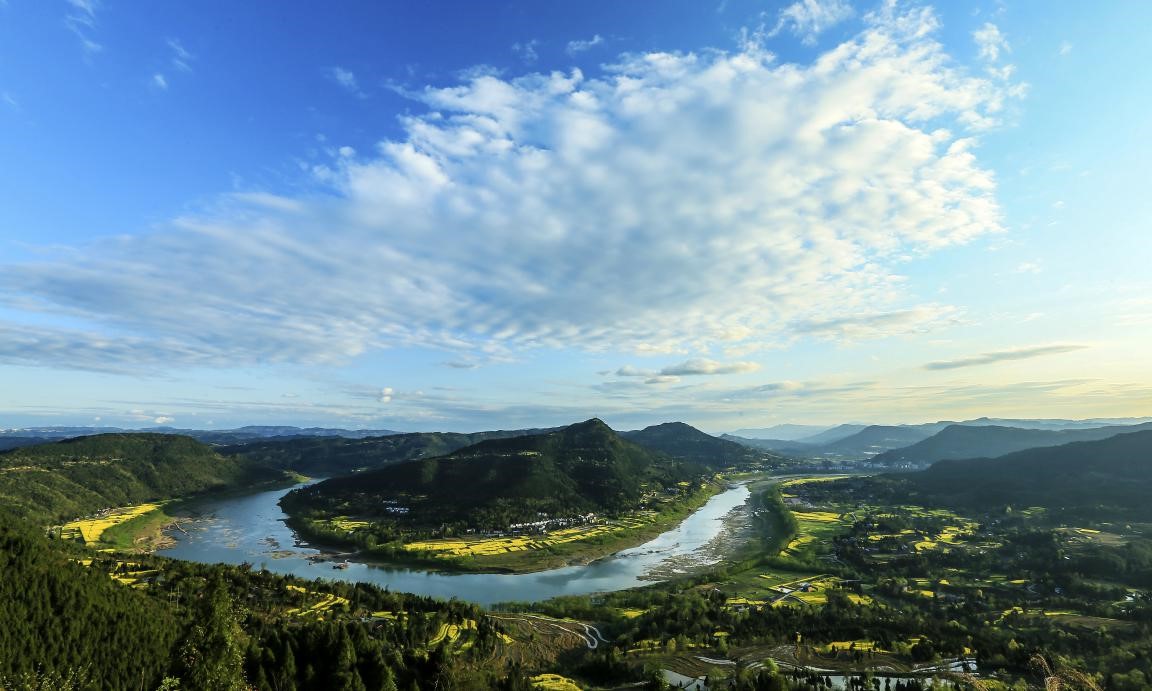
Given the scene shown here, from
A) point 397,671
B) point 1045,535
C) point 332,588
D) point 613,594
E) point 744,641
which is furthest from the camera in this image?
point 1045,535

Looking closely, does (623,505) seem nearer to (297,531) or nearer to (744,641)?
(297,531)

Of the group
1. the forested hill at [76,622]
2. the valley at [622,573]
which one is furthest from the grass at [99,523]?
the forested hill at [76,622]

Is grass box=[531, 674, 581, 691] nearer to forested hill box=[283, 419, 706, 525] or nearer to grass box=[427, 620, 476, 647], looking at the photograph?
grass box=[427, 620, 476, 647]

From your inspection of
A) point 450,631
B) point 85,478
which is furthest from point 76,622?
point 85,478

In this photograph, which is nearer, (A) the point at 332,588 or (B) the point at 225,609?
(B) the point at 225,609

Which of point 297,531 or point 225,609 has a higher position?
point 225,609

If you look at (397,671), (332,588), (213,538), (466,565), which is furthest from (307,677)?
(213,538)
